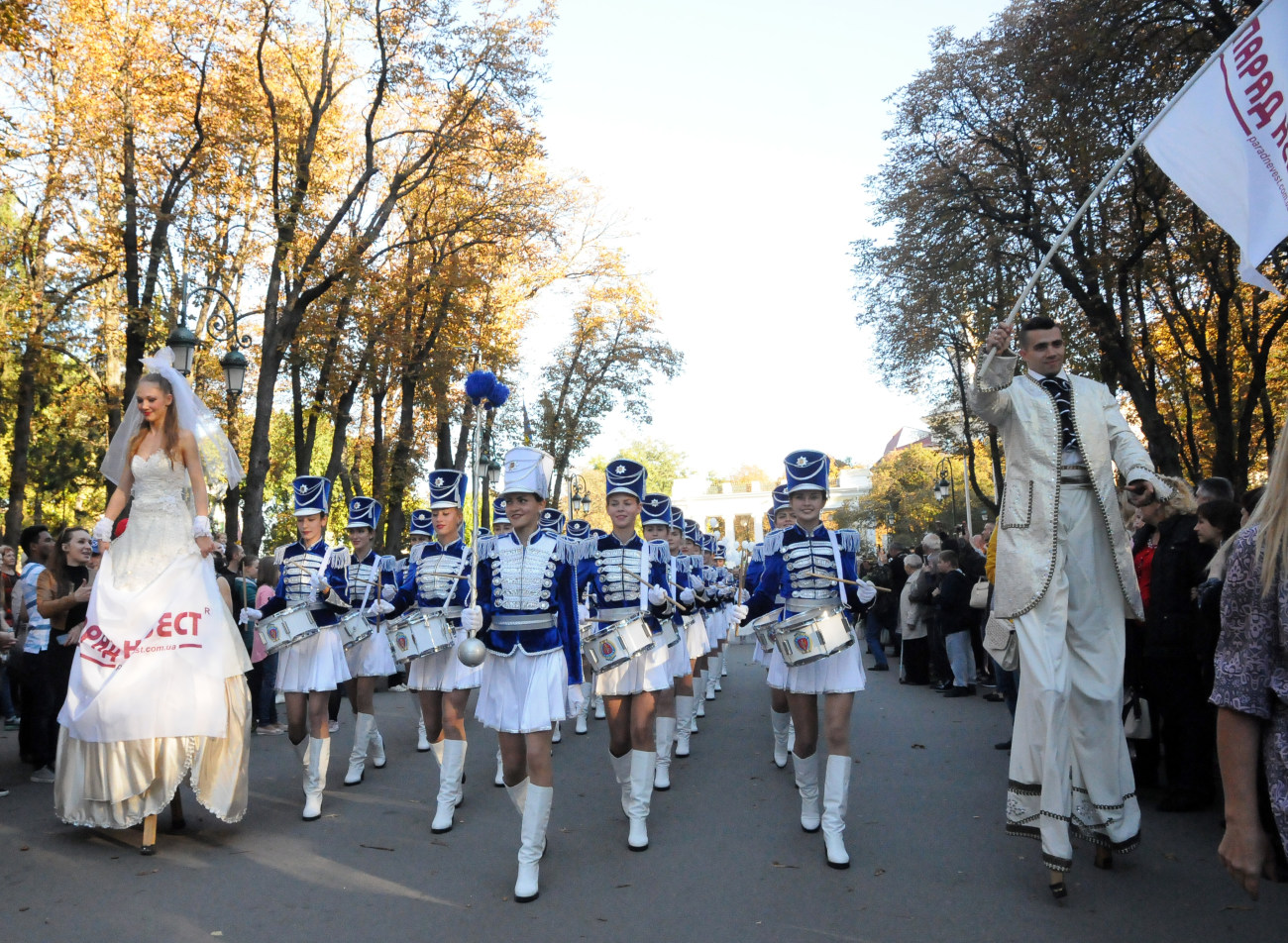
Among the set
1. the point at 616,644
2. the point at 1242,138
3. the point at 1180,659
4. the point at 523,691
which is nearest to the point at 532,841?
the point at 523,691

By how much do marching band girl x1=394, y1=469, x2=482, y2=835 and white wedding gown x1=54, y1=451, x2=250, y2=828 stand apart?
146 centimetres

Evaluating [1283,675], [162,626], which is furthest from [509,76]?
[1283,675]

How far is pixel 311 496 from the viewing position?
350 inches

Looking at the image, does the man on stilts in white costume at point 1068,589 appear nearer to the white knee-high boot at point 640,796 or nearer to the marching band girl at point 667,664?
the white knee-high boot at point 640,796

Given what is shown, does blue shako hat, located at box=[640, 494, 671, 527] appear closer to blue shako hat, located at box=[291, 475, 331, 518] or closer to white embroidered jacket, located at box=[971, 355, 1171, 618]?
blue shako hat, located at box=[291, 475, 331, 518]

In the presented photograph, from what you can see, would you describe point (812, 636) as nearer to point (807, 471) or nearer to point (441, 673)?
point (807, 471)

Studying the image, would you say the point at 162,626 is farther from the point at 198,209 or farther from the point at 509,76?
the point at 198,209

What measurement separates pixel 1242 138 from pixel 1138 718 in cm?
461

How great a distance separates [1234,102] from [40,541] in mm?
10917

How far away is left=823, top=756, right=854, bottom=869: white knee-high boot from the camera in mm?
6074

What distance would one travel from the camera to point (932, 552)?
15984mm

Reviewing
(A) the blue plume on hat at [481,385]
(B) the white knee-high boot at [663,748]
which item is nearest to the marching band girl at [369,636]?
(B) the white knee-high boot at [663,748]

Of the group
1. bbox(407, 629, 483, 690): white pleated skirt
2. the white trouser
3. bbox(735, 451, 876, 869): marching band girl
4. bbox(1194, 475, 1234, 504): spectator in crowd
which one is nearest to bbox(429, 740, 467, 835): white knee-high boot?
bbox(407, 629, 483, 690): white pleated skirt

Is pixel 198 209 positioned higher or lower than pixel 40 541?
higher
